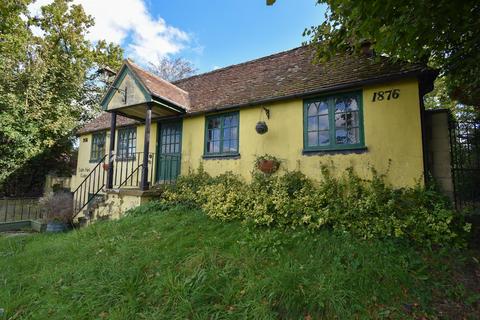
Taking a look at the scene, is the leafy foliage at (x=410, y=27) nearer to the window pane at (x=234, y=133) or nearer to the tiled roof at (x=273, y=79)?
the tiled roof at (x=273, y=79)

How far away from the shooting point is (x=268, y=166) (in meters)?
6.85

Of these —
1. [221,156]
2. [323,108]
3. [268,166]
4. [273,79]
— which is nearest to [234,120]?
[221,156]

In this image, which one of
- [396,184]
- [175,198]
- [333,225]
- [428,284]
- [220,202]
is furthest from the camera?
[175,198]

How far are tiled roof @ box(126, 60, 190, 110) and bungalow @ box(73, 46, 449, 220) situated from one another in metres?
0.04

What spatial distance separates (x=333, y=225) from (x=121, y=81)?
26.1ft

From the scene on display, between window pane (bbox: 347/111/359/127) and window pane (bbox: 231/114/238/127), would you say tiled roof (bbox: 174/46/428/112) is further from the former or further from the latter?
window pane (bbox: 347/111/359/127)

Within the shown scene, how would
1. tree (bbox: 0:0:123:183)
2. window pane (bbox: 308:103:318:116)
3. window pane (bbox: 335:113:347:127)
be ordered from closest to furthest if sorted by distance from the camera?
window pane (bbox: 335:113:347:127), window pane (bbox: 308:103:318:116), tree (bbox: 0:0:123:183)

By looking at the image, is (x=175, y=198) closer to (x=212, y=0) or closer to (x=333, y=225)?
(x=333, y=225)

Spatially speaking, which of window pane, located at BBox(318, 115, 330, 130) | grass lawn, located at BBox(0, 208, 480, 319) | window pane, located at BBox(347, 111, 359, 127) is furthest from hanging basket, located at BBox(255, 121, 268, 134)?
grass lawn, located at BBox(0, 208, 480, 319)

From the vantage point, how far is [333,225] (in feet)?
16.0

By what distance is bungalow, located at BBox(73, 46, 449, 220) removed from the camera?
18.1ft

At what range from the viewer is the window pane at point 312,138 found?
655 cm

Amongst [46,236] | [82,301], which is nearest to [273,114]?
[82,301]

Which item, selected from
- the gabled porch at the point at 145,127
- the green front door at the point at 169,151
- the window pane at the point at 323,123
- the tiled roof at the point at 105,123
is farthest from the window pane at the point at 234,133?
the tiled roof at the point at 105,123
